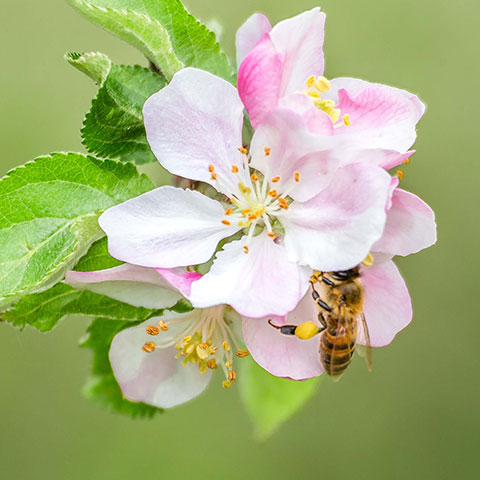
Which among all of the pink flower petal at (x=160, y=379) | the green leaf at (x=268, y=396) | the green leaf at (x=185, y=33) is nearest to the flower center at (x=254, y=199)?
the green leaf at (x=185, y=33)

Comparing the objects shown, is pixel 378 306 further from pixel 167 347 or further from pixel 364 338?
pixel 167 347

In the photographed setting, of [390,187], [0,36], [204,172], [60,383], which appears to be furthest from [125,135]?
[0,36]

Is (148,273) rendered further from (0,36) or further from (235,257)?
(0,36)

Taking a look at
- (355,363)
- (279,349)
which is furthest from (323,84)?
(355,363)

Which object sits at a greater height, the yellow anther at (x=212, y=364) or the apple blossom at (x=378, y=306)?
the apple blossom at (x=378, y=306)

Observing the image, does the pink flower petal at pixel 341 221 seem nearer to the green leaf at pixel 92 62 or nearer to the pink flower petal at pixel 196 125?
the pink flower petal at pixel 196 125

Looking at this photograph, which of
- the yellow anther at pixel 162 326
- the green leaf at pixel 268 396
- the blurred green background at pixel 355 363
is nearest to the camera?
the yellow anther at pixel 162 326

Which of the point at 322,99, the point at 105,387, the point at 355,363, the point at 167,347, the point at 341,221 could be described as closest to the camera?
the point at 341,221
